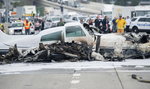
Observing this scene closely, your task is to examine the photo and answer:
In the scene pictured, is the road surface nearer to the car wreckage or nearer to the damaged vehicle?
the car wreckage

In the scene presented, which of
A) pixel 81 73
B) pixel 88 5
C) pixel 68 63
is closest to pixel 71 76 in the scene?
pixel 81 73

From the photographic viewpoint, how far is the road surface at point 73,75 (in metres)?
10.5

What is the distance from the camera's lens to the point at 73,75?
39.9 feet

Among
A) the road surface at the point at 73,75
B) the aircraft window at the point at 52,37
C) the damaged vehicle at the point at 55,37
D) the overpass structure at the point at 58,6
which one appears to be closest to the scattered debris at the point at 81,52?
the road surface at the point at 73,75

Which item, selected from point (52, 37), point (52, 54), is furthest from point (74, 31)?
point (52, 54)

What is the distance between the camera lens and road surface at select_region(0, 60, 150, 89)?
10523 millimetres

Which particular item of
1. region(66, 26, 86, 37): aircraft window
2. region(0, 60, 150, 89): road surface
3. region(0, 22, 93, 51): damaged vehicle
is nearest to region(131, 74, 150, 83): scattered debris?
region(0, 60, 150, 89): road surface

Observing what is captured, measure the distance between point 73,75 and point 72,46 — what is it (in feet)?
11.3

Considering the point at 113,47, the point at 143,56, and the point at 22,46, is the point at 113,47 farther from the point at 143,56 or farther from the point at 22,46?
the point at 22,46

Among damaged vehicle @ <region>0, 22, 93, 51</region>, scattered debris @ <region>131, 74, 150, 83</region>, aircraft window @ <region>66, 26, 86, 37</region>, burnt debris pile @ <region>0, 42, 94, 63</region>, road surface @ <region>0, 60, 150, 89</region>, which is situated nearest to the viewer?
road surface @ <region>0, 60, 150, 89</region>

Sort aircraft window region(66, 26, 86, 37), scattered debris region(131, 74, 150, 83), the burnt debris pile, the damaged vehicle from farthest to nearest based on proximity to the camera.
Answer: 1. aircraft window region(66, 26, 86, 37)
2. the damaged vehicle
3. the burnt debris pile
4. scattered debris region(131, 74, 150, 83)

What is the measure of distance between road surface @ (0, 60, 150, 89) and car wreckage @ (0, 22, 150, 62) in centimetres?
59

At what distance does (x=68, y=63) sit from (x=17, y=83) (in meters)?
4.06

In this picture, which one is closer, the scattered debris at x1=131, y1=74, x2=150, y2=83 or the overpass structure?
the scattered debris at x1=131, y1=74, x2=150, y2=83
